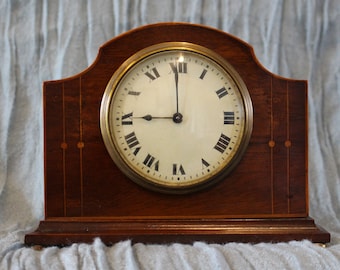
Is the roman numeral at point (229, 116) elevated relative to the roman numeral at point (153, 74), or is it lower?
lower

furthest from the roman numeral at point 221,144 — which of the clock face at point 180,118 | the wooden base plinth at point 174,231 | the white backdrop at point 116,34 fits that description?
the white backdrop at point 116,34

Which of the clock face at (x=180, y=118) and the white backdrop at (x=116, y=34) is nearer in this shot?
the clock face at (x=180, y=118)

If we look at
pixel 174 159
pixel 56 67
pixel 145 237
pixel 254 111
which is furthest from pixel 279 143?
pixel 56 67

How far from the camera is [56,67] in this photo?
1.38 m

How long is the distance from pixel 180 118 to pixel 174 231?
25 cm

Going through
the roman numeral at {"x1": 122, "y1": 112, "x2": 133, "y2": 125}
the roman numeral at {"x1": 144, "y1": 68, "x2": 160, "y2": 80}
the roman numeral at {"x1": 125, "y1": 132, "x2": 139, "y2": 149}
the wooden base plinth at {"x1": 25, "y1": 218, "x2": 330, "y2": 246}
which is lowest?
the wooden base plinth at {"x1": 25, "y1": 218, "x2": 330, "y2": 246}

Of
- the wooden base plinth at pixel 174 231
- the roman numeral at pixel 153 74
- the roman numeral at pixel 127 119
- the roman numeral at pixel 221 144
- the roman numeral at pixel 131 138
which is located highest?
the roman numeral at pixel 153 74

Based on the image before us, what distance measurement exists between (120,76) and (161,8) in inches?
17.3

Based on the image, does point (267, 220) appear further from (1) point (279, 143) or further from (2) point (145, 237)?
(2) point (145, 237)

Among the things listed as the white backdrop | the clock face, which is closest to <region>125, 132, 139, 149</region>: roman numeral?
the clock face

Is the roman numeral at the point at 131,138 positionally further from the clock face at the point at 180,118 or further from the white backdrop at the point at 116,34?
the white backdrop at the point at 116,34

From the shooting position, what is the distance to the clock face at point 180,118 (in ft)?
3.41

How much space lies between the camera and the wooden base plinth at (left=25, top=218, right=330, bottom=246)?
3.31 feet

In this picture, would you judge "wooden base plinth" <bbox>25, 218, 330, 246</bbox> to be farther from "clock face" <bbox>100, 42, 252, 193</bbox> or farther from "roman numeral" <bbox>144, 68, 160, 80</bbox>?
"roman numeral" <bbox>144, 68, 160, 80</bbox>
